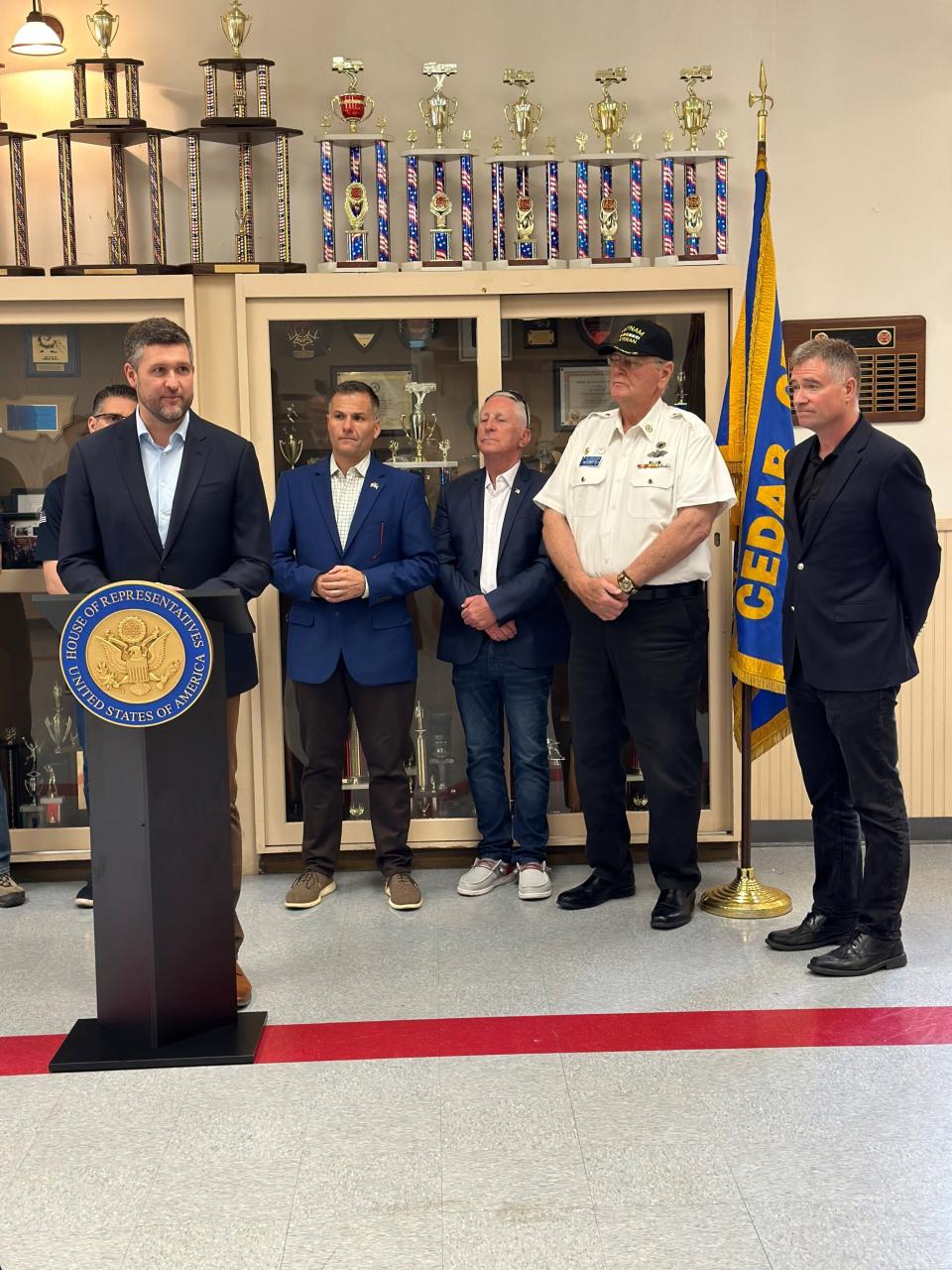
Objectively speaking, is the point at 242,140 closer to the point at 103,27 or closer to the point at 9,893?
the point at 103,27

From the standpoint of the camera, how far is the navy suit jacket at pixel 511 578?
14.0ft

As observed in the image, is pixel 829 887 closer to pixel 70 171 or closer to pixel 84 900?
pixel 84 900

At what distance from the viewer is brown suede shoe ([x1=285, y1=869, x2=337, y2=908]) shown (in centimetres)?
424

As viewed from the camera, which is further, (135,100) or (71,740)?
(71,740)

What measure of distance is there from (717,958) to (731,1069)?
0.75 m

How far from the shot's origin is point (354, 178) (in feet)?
15.1

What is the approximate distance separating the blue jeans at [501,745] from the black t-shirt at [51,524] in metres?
1.37

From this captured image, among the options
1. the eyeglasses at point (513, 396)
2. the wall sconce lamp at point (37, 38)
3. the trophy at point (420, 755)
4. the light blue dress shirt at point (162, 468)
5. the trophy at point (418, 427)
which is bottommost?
the trophy at point (420, 755)

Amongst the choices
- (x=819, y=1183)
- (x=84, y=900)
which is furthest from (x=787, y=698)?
(x=84, y=900)

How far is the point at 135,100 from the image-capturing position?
4531 mm

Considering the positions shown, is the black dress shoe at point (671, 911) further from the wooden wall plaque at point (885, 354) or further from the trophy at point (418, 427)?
the wooden wall plaque at point (885, 354)

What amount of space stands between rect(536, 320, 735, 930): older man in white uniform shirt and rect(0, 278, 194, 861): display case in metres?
1.49

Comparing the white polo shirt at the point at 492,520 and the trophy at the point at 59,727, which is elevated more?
the white polo shirt at the point at 492,520

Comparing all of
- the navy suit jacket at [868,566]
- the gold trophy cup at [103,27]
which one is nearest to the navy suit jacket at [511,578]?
the navy suit jacket at [868,566]
